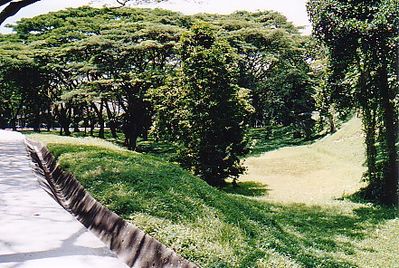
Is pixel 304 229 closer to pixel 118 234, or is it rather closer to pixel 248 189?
pixel 118 234

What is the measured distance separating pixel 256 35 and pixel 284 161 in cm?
1037

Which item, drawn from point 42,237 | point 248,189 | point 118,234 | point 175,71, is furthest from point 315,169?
point 42,237

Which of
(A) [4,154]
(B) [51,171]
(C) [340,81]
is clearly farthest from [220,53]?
(A) [4,154]

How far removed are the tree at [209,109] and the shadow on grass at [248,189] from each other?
2.69 ft

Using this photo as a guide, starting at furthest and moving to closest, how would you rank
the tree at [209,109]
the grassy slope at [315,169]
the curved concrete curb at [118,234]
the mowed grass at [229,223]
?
the grassy slope at [315,169]
the tree at [209,109]
the mowed grass at [229,223]
the curved concrete curb at [118,234]

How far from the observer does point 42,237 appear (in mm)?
6094

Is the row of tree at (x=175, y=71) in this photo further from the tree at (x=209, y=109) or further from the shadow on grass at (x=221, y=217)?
the shadow on grass at (x=221, y=217)

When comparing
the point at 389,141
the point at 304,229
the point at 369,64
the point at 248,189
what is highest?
the point at 369,64

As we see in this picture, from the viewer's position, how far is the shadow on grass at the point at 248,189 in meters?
18.2

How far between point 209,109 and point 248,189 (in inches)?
174

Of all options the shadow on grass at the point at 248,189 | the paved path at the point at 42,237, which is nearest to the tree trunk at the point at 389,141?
the shadow on grass at the point at 248,189

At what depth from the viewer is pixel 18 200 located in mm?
8328

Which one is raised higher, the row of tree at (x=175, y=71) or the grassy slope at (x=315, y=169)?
the row of tree at (x=175, y=71)

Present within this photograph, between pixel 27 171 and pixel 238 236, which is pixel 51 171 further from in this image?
pixel 238 236
